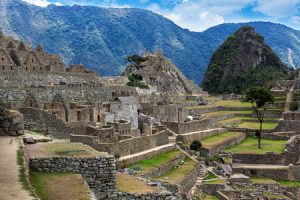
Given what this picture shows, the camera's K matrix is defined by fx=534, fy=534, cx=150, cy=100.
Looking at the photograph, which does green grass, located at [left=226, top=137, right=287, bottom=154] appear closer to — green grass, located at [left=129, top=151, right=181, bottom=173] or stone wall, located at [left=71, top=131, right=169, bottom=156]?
stone wall, located at [left=71, top=131, right=169, bottom=156]

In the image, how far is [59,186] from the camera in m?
10.6

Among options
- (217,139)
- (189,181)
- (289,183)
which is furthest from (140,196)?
(217,139)

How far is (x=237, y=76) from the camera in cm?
11625

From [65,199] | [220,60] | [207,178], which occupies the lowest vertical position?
[207,178]

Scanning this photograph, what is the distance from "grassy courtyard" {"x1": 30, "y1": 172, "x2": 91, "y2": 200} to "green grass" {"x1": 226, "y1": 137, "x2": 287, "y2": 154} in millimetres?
30727

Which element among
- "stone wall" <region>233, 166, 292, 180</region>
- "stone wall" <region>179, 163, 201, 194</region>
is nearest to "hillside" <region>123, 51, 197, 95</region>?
"stone wall" <region>233, 166, 292, 180</region>

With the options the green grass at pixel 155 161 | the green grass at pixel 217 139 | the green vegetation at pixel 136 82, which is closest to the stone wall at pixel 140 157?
the green grass at pixel 155 161

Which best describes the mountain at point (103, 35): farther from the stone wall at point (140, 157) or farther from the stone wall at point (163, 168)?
the stone wall at point (163, 168)

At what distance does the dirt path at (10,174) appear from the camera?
9.05 m

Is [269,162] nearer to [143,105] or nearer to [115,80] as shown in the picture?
[143,105]

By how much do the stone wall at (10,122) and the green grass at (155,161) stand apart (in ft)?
37.8

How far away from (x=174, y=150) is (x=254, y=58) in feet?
292

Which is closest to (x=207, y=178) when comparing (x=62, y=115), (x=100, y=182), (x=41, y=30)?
(x=62, y=115)

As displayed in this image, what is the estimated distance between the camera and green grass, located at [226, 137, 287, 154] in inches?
1623
